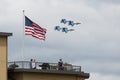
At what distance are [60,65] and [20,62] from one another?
540 cm

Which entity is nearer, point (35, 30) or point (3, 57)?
point (3, 57)

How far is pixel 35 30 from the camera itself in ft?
206

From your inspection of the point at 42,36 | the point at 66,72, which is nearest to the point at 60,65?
the point at 66,72

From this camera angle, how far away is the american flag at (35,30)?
62.3 meters

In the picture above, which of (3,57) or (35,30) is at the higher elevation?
(35,30)

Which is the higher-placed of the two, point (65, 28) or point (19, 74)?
point (65, 28)

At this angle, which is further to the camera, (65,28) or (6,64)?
(65,28)

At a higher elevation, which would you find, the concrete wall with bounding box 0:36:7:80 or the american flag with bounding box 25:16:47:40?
the american flag with bounding box 25:16:47:40

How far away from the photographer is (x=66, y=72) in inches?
2601

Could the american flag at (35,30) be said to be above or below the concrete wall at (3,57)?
above

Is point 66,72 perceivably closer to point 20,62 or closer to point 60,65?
point 60,65

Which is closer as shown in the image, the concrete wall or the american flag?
the concrete wall

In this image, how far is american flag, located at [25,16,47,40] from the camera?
204 feet

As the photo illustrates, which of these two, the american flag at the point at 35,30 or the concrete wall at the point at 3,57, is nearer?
the concrete wall at the point at 3,57
